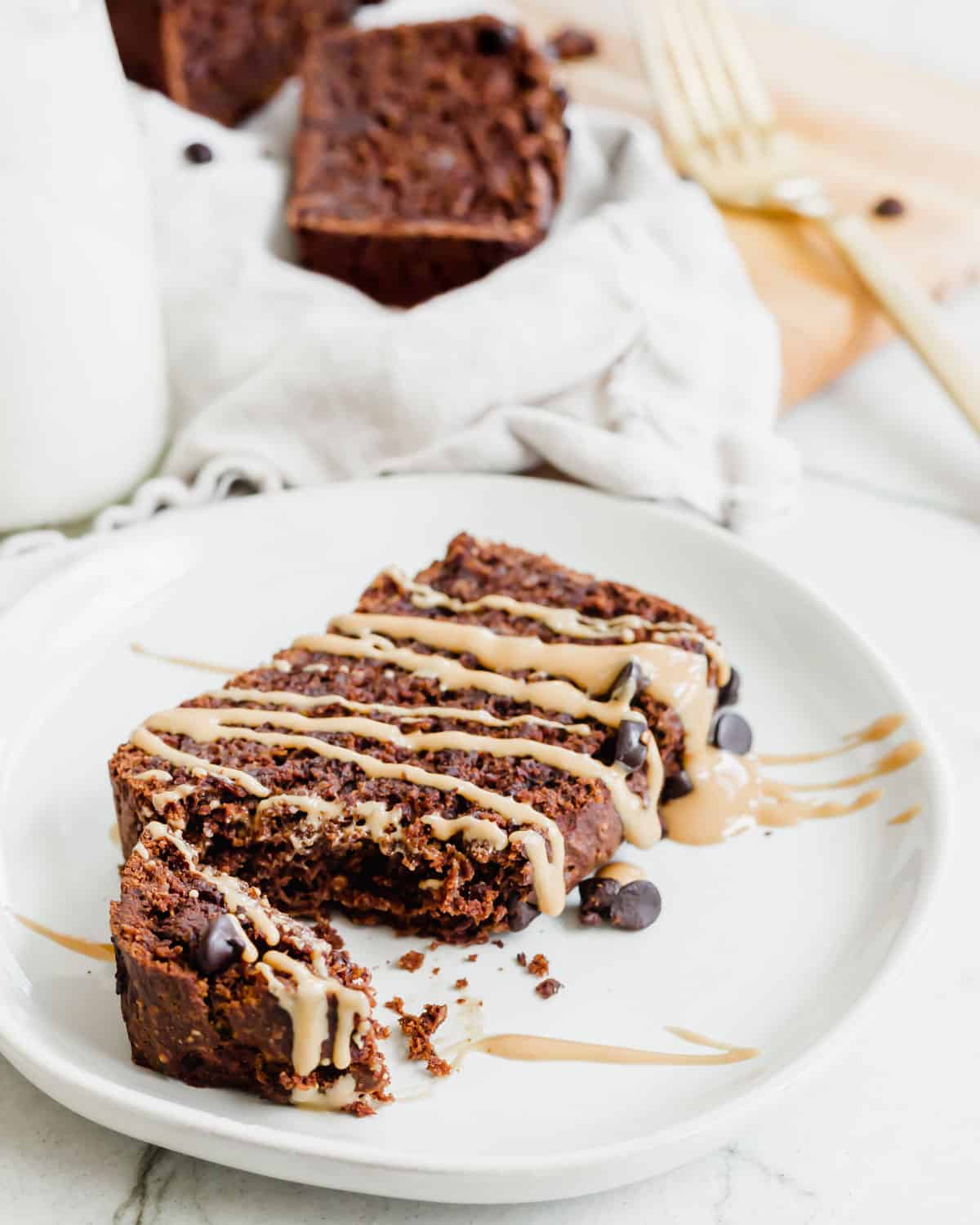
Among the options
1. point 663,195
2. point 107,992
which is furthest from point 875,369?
point 107,992

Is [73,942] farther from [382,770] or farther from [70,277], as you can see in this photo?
[70,277]

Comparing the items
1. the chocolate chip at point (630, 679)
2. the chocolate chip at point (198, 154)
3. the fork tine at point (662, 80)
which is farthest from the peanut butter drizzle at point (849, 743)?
the chocolate chip at point (198, 154)

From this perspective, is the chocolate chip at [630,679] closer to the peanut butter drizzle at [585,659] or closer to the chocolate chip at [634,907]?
the peanut butter drizzle at [585,659]

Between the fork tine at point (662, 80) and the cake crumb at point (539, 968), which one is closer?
the cake crumb at point (539, 968)

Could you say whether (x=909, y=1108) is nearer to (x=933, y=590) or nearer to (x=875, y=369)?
(x=933, y=590)

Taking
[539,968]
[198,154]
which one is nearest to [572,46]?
[198,154]
